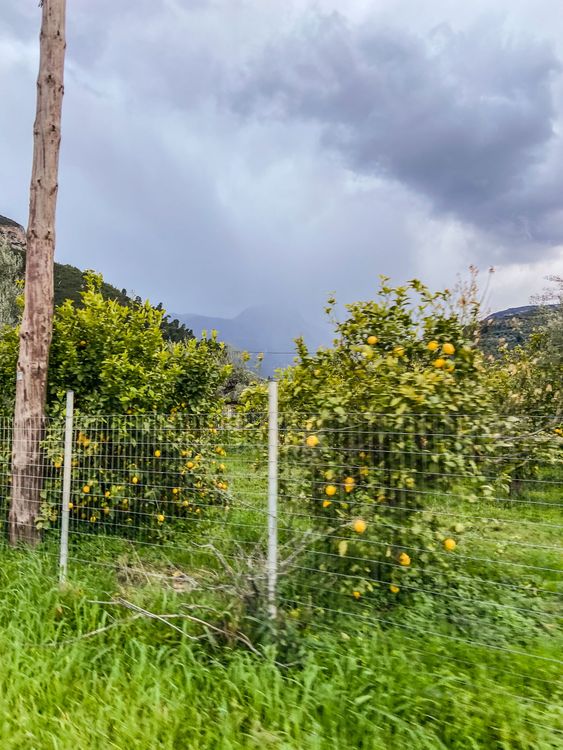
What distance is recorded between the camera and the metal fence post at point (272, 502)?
9.86ft

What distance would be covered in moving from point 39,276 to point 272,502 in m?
3.61

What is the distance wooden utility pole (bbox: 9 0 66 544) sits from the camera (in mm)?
4953

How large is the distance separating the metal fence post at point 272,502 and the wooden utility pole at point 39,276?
9.48 feet

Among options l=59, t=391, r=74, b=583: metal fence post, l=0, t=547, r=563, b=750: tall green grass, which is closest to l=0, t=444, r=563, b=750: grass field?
l=0, t=547, r=563, b=750: tall green grass

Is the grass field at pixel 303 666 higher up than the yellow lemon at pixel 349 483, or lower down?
lower down

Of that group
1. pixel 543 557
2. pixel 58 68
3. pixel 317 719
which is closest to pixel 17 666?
pixel 317 719

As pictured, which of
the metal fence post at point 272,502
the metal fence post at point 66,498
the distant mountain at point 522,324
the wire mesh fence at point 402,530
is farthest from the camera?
the distant mountain at point 522,324

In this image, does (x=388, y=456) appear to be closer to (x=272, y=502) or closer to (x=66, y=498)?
(x=272, y=502)

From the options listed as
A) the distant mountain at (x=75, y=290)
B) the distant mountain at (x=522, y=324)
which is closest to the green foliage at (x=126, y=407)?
the distant mountain at (x=522, y=324)

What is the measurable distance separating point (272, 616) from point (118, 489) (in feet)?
6.84

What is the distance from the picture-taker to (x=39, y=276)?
16.8 feet

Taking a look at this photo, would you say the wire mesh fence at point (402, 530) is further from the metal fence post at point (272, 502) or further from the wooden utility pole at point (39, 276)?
the wooden utility pole at point (39, 276)

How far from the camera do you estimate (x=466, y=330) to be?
3801 mm

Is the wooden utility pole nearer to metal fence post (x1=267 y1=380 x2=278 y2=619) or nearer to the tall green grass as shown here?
the tall green grass
